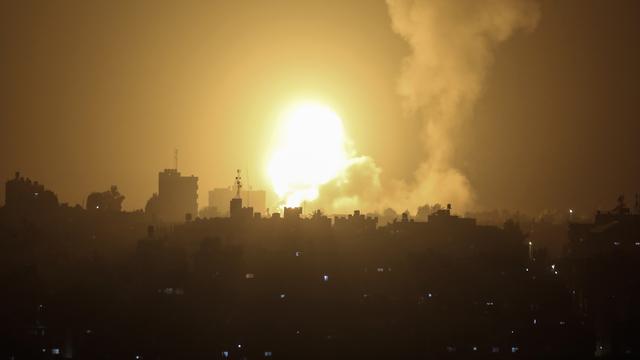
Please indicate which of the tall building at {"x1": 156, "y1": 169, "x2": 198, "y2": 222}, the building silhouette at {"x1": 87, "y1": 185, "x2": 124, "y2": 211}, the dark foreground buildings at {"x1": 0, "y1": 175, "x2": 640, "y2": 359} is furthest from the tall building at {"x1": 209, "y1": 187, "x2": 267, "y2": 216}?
the dark foreground buildings at {"x1": 0, "y1": 175, "x2": 640, "y2": 359}

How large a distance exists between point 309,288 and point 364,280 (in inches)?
177

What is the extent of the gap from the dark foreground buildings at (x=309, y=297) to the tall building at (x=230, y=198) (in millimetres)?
52204

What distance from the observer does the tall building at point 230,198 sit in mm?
156625

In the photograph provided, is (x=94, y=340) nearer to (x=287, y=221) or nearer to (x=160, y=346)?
(x=160, y=346)

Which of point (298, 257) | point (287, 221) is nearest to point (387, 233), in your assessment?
point (287, 221)

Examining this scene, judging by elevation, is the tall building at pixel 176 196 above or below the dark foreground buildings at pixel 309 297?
above

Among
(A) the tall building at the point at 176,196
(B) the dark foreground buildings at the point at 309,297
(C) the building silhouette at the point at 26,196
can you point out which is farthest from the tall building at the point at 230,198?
(B) the dark foreground buildings at the point at 309,297

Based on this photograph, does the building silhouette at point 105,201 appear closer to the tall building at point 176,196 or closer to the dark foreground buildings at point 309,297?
the tall building at point 176,196

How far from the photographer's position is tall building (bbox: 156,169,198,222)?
146m

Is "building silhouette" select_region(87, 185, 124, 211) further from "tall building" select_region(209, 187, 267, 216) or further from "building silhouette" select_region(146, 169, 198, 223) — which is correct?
"tall building" select_region(209, 187, 267, 216)

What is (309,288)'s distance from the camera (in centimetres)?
8619

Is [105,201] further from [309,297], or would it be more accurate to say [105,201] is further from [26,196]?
[309,297]

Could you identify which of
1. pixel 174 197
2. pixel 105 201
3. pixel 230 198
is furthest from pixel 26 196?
pixel 230 198

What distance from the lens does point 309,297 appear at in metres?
84.8
